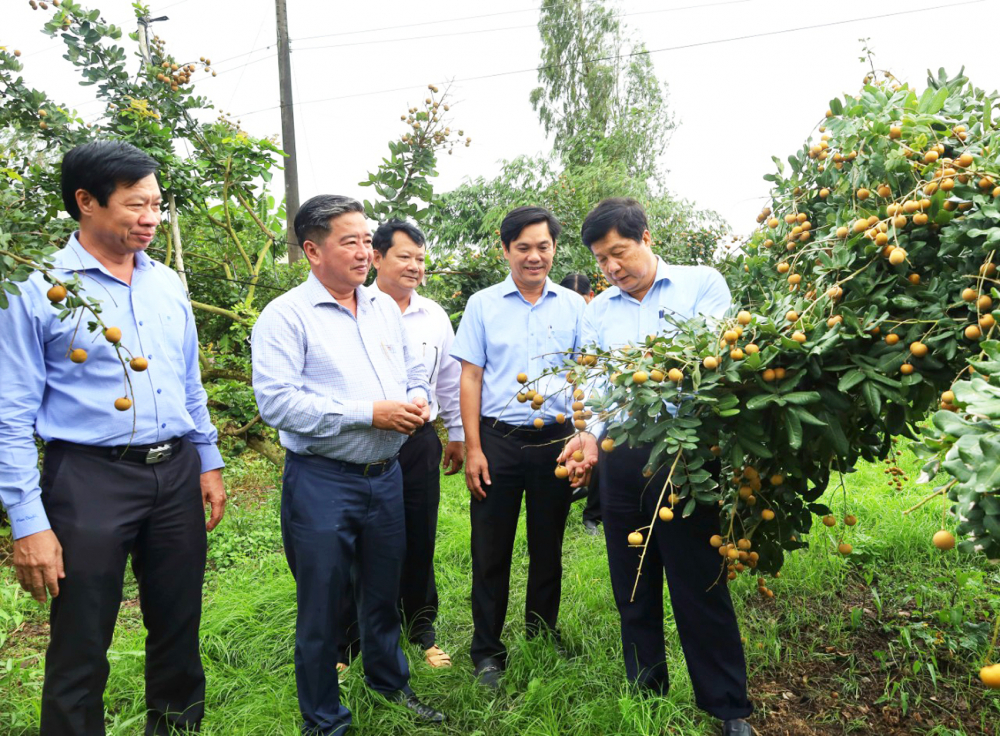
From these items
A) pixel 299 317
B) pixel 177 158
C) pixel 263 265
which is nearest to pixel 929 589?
pixel 299 317

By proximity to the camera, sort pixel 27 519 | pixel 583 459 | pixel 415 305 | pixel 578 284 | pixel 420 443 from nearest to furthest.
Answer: pixel 27 519, pixel 583 459, pixel 420 443, pixel 415 305, pixel 578 284

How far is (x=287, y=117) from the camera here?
354 inches

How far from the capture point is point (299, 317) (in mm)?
2439

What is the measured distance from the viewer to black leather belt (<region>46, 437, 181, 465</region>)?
81.7 inches

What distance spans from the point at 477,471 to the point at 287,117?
24.4 feet

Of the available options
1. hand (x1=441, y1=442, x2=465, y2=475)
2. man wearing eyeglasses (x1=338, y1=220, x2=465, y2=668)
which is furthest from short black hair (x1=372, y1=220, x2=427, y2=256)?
hand (x1=441, y1=442, x2=465, y2=475)

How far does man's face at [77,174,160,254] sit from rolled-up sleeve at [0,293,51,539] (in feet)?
0.99

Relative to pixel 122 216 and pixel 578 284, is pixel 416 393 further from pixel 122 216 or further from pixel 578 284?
pixel 578 284

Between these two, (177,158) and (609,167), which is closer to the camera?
(177,158)

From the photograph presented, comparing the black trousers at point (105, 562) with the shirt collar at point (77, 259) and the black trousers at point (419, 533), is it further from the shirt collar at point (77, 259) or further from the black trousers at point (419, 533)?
the black trousers at point (419, 533)

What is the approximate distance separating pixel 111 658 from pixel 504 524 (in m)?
1.69

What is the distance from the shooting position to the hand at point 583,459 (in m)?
2.51

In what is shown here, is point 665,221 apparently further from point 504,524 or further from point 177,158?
point 504,524

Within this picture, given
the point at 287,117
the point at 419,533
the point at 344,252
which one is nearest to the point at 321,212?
the point at 344,252
